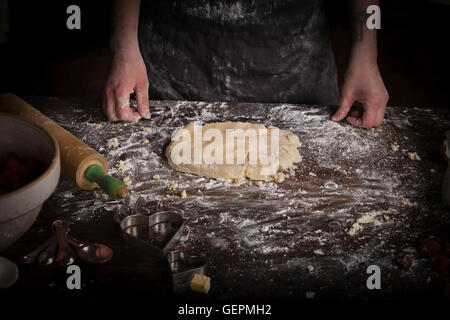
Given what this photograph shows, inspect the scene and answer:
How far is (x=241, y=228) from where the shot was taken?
1470mm

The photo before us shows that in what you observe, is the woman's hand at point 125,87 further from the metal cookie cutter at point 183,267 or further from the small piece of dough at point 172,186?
the metal cookie cutter at point 183,267

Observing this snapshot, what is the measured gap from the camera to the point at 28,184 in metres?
1.19

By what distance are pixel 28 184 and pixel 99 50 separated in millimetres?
4067

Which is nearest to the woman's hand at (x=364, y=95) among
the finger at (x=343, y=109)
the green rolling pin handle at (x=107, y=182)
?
the finger at (x=343, y=109)

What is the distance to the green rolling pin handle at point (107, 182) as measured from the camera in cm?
145

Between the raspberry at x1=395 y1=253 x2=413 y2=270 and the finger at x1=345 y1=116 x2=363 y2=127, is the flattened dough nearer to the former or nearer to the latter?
the finger at x1=345 y1=116 x2=363 y2=127

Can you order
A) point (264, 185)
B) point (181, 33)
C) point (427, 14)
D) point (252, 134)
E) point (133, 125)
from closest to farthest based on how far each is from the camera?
point (264, 185)
point (252, 134)
point (133, 125)
point (181, 33)
point (427, 14)

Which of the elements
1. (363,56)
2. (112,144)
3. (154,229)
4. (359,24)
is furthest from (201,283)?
(359,24)

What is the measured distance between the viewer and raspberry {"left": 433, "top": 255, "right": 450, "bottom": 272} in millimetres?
1296
